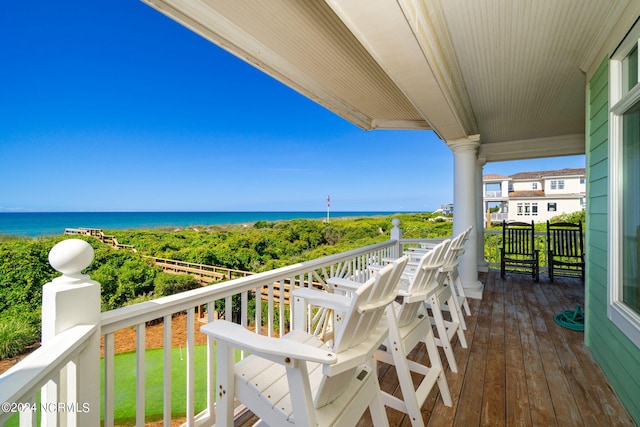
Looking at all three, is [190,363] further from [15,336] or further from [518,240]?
[15,336]

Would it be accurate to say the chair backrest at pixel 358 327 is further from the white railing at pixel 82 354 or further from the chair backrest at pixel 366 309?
the white railing at pixel 82 354

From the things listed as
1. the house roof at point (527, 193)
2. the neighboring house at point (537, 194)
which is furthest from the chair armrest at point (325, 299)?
the house roof at point (527, 193)

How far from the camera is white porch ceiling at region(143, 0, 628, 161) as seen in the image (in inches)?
69.1

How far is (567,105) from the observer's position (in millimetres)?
3557

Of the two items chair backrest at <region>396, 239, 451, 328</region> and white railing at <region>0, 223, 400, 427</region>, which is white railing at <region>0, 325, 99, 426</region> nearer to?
white railing at <region>0, 223, 400, 427</region>

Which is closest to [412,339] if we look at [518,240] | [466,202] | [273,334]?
[273,334]

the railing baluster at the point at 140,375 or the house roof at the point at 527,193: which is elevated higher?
the house roof at the point at 527,193

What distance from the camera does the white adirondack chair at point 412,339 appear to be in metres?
1.56

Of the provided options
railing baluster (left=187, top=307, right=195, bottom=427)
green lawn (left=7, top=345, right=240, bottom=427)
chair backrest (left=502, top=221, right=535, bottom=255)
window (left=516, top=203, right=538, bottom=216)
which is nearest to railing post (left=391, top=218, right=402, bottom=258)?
chair backrest (left=502, top=221, right=535, bottom=255)

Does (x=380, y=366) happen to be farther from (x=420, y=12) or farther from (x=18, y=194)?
(x=18, y=194)

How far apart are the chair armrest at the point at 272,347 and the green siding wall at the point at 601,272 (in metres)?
2.01

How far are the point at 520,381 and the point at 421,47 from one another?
2.41 metres

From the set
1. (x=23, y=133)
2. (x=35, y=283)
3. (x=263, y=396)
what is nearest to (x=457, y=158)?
(x=263, y=396)

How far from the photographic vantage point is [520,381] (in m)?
2.04
